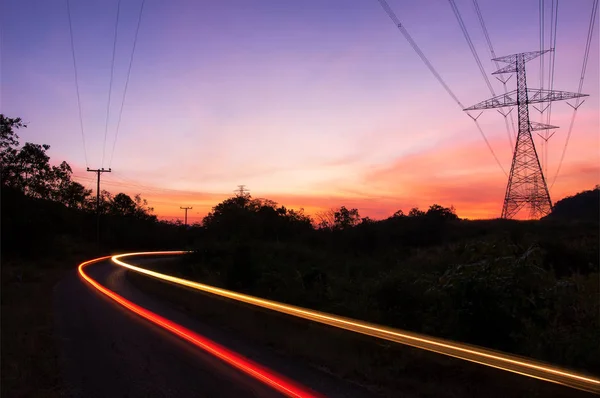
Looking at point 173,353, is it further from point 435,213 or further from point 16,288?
point 435,213

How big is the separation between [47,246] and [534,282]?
55.0 meters

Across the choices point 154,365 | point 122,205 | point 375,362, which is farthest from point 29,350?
point 122,205

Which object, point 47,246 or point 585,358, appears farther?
point 47,246

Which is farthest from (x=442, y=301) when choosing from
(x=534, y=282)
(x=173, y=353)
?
(x=173, y=353)

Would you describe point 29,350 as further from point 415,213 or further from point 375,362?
point 415,213

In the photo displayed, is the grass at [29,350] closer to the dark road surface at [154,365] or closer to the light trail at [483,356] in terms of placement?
the dark road surface at [154,365]

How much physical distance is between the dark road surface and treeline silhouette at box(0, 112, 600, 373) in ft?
10.4

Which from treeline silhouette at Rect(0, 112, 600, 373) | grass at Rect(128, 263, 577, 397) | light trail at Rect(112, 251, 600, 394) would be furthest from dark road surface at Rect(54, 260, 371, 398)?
treeline silhouette at Rect(0, 112, 600, 373)

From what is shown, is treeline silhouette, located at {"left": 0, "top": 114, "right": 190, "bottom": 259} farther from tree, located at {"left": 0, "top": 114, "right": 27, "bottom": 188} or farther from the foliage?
the foliage

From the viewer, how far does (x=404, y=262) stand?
29.8m

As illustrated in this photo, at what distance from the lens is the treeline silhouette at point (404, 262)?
8.46 meters

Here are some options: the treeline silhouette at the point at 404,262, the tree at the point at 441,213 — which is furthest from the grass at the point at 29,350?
the tree at the point at 441,213

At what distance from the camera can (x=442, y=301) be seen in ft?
31.3

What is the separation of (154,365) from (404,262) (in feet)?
77.7
